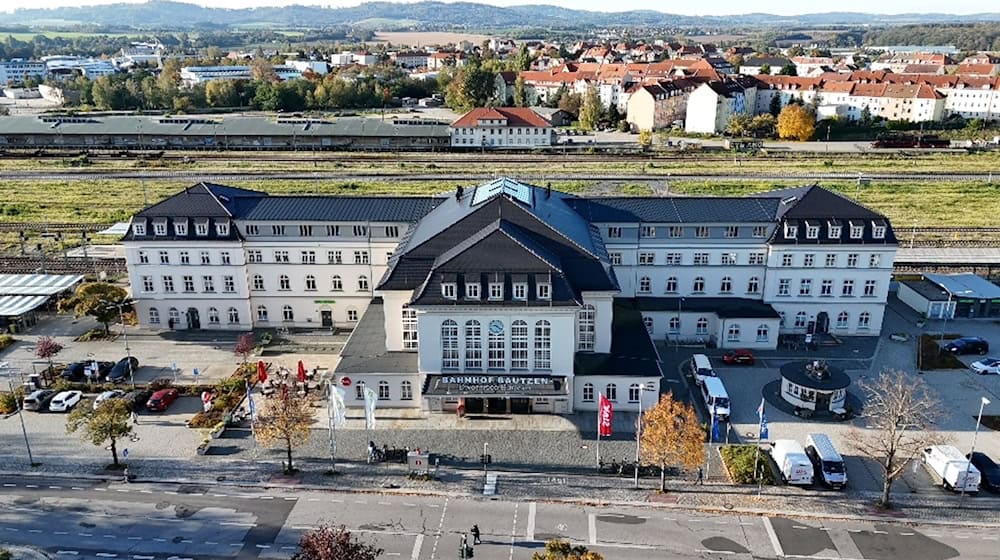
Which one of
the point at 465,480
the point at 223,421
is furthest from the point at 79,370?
the point at 465,480

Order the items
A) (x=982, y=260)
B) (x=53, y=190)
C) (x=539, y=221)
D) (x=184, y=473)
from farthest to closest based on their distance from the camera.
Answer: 1. (x=53, y=190)
2. (x=982, y=260)
3. (x=539, y=221)
4. (x=184, y=473)

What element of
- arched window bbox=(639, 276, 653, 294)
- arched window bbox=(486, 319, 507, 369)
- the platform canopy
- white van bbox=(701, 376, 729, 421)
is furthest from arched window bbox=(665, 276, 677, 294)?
the platform canopy

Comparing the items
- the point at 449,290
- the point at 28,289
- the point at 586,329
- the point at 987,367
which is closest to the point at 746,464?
the point at 586,329

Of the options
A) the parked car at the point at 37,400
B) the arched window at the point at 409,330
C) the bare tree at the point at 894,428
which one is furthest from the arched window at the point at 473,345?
the parked car at the point at 37,400

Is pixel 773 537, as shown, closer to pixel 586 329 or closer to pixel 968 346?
pixel 586 329

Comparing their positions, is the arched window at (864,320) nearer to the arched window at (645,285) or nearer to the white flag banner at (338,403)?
the arched window at (645,285)

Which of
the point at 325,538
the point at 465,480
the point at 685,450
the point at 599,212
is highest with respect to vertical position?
the point at 599,212

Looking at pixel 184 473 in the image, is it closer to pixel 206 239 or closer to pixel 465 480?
pixel 465 480
